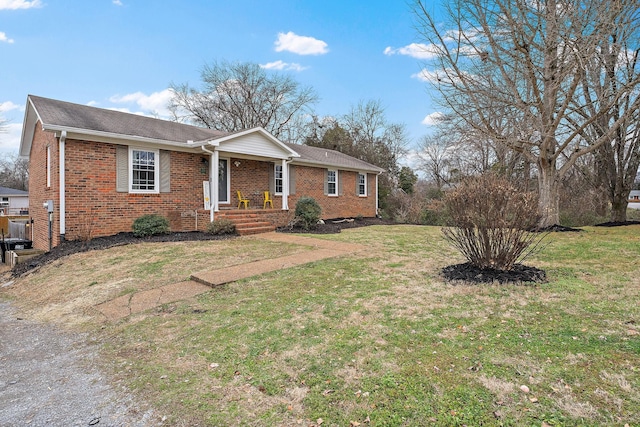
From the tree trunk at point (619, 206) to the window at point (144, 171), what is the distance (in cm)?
1843

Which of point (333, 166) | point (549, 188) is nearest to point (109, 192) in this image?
point (333, 166)

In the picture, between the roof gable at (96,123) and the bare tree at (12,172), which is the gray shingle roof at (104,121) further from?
the bare tree at (12,172)

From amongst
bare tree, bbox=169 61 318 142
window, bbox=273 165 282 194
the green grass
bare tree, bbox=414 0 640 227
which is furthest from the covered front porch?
bare tree, bbox=169 61 318 142

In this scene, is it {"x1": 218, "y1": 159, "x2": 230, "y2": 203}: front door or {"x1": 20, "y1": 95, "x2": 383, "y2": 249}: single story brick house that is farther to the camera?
{"x1": 218, "y1": 159, "x2": 230, "y2": 203}: front door

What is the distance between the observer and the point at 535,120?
34.2 ft

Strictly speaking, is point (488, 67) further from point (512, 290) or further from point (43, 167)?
point (43, 167)

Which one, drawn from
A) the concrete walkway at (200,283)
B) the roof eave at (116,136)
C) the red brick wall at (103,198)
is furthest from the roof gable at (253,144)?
the concrete walkway at (200,283)

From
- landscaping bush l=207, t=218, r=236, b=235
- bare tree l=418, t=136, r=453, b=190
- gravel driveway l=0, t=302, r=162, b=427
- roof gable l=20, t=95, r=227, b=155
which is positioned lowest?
gravel driveway l=0, t=302, r=162, b=427

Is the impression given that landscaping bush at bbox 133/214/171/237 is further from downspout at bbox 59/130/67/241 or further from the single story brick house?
downspout at bbox 59/130/67/241

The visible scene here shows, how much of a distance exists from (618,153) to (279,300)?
1695 centimetres

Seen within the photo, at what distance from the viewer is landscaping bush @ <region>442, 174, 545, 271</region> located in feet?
15.1

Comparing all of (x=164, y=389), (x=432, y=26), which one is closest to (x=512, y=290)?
(x=164, y=389)

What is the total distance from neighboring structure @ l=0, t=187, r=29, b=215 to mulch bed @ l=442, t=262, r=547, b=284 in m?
42.2

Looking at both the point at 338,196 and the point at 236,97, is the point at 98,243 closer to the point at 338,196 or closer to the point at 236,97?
the point at 338,196
